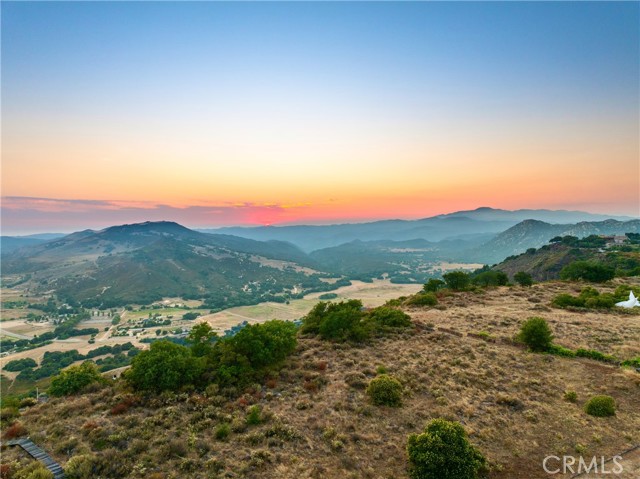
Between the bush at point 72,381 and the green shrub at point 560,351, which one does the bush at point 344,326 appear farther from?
the bush at point 72,381

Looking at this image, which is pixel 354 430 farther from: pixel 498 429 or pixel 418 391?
pixel 498 429

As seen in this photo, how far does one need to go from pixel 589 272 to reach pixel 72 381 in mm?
82734

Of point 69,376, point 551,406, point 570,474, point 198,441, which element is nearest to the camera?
point 570,474

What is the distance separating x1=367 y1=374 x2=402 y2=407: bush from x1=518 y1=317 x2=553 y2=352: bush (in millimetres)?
16278

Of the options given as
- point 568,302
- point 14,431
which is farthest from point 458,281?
point 14,431

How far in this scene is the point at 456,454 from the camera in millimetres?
14211

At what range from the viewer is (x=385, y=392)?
21141mm

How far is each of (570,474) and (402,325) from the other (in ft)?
76.1

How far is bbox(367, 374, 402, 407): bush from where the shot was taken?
68.8 feet

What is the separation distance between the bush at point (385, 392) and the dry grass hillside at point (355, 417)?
62cm

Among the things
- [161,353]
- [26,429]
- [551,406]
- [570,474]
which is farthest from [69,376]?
[551,406]

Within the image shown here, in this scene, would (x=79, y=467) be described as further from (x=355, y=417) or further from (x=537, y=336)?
(x=537, y=336)

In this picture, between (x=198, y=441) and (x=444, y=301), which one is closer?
(x=198, y=441)

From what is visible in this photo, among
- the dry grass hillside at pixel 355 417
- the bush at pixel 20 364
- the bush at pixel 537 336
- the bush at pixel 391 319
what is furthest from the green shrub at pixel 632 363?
the bush at pixel 20 364
